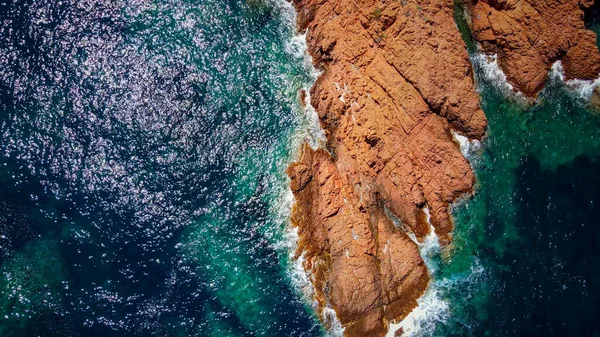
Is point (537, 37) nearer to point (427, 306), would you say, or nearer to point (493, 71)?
point (493, 71)

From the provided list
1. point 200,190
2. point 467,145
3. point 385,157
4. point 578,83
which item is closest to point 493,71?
point 467,145

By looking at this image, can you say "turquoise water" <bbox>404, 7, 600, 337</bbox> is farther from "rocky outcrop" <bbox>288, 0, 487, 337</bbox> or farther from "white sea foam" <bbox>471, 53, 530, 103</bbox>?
"rocky outcrop" <bbox>288, 0, 487, 337</bbox>

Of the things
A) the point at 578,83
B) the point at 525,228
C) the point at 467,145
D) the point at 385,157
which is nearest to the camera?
the point at 385,157

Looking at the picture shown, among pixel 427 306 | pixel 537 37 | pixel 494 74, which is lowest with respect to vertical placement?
pixel 427 306

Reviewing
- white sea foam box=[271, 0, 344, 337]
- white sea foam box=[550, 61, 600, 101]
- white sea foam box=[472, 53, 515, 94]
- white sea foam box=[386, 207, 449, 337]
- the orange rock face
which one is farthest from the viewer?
white sea foam box=[472, 53, 515, 94]

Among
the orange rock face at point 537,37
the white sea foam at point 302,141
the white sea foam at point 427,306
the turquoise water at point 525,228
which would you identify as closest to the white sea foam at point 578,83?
the turquoise water at point 525,228

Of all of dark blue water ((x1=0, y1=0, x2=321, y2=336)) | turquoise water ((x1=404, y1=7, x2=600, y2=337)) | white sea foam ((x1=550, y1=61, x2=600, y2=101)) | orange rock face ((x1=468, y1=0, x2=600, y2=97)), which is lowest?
turquoise water ((x1=404, y1=7, x2=600, y2=337))

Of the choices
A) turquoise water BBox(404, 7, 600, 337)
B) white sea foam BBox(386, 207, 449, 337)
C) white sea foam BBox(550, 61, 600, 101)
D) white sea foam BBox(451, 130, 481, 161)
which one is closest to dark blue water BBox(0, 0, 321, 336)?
white sea foam BBox(386, 207, 449, 337)
